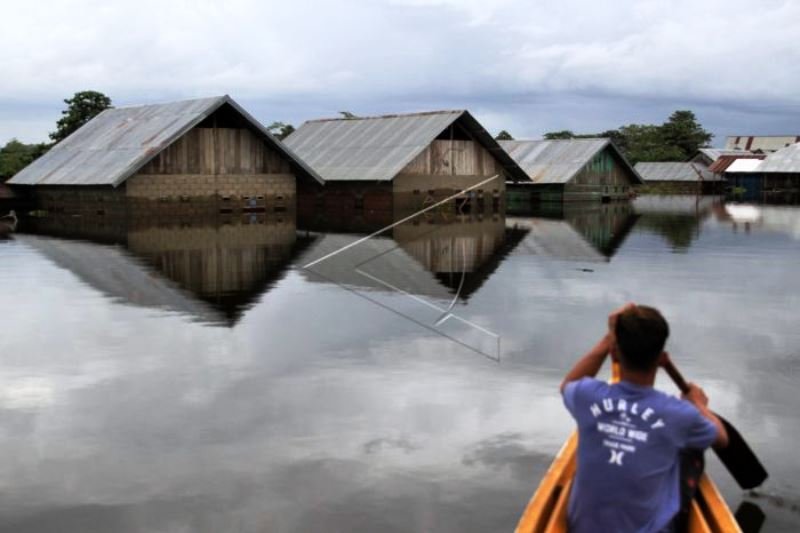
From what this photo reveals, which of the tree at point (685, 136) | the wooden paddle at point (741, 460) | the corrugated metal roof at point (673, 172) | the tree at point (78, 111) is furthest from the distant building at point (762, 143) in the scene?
the wooden paddle at point (741, 460)

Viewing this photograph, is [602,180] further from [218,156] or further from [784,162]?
[218,156]

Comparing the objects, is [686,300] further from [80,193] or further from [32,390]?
[80,193]

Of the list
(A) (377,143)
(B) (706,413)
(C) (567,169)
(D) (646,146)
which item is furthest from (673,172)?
(B) (706,413)

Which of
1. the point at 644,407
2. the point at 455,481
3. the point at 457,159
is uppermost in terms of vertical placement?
the point at 457,159

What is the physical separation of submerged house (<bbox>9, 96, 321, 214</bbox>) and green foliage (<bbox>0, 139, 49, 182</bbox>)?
820 centimetres

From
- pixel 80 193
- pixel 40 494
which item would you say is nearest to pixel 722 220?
pixel 80 193

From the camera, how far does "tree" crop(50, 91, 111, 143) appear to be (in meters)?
59.9

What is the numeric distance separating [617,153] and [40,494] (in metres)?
58.9

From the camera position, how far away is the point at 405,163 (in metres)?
43.2

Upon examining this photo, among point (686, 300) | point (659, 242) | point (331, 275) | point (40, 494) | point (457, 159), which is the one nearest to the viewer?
point (40, 494)

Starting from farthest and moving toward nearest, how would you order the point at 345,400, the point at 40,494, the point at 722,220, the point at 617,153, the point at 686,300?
the point at 617,153 < the point at 722,220 < the point at 686,300 < the point at 345,400 < the point at 40,494

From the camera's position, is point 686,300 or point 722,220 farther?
point 722,220

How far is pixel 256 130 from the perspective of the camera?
40.1 m

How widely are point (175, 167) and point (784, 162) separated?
61.0m
